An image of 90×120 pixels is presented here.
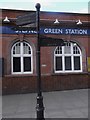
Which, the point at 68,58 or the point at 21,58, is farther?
the point at 68,58

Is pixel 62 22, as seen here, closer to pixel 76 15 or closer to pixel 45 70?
pixel 76 15

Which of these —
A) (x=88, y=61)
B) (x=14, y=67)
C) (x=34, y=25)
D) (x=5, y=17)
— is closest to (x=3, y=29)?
(x=5, y=17)

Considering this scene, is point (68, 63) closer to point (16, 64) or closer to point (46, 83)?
point (46, 83)

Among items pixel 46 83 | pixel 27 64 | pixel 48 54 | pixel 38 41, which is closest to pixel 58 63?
pixel 48 54

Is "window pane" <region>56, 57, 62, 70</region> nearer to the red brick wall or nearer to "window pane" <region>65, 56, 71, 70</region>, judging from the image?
"window pane" <region>65, 56, 71, 70</region>

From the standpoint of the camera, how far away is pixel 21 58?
17.0 metres

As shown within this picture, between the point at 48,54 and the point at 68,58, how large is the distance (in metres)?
1.70

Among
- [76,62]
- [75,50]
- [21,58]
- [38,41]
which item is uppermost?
[75,50]

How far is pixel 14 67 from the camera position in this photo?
55.3 feet

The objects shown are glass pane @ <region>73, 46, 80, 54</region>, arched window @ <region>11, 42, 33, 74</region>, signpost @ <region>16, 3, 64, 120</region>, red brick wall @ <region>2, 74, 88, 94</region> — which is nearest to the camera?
signpost @ <region>16, 3, 64, 120</region>

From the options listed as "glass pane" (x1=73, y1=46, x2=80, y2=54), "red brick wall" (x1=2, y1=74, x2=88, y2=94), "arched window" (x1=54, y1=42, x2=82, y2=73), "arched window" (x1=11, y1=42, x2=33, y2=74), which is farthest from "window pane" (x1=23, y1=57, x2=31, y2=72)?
"glass pane" (x1=73, y1=46, x2=80, y2=54)

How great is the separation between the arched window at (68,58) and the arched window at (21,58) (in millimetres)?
1816

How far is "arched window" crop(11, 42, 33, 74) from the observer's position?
55.2 ft

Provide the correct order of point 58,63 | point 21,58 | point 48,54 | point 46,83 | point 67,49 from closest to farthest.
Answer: point 46,83 → point 21,58 → point 48,54 → point 58,63 → point 67,49
